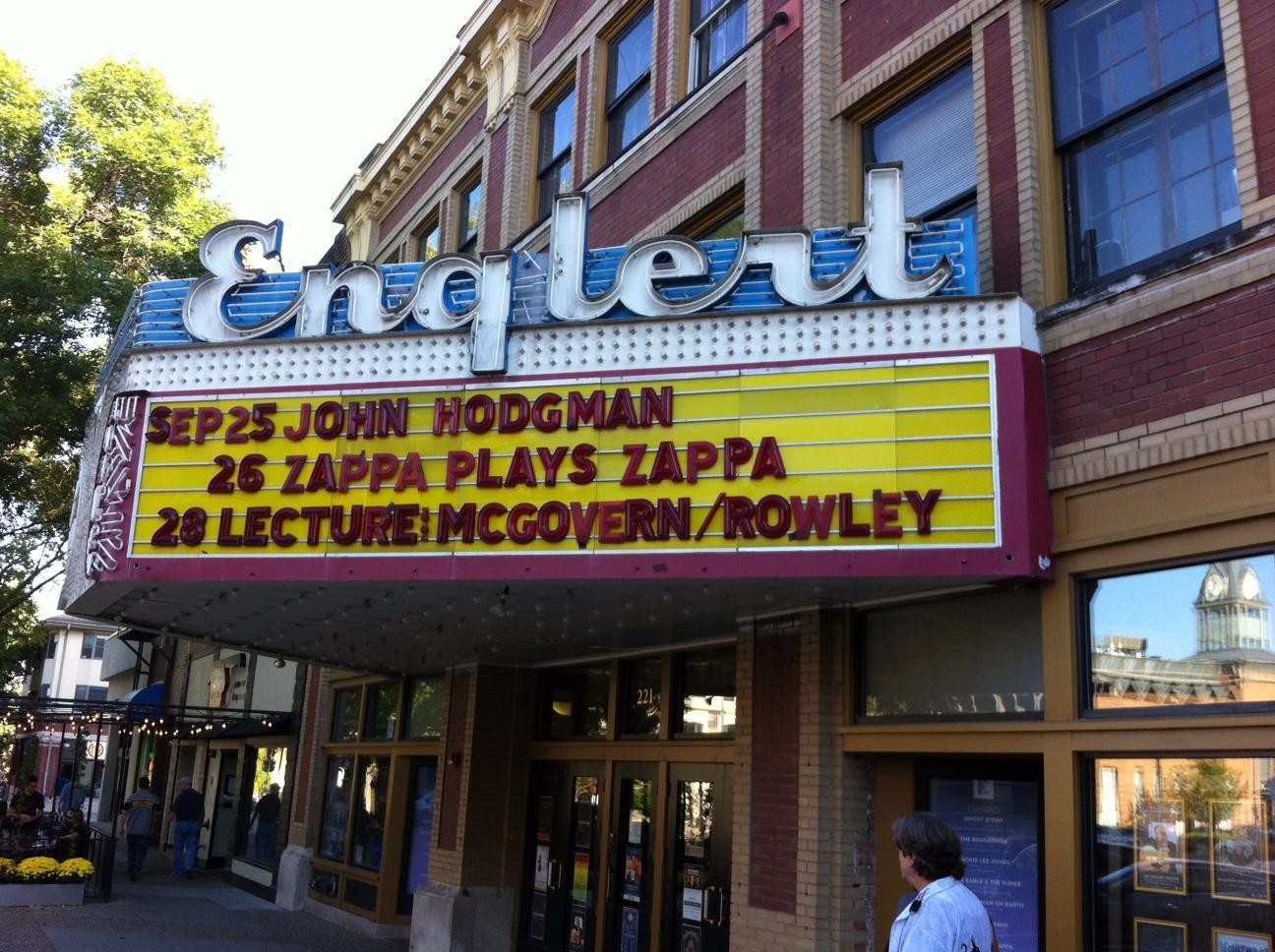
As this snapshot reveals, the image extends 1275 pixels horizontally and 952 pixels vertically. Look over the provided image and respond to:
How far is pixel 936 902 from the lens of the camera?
4.26m

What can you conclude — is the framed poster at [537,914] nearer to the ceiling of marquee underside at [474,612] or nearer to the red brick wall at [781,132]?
the ceiling of marquee underside at [474,612]

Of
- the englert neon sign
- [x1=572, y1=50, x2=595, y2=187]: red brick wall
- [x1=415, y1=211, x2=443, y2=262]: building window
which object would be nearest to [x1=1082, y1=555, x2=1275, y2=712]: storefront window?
the englert neon sign

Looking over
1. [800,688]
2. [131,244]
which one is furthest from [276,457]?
[131,244]

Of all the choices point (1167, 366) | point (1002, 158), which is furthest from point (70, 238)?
point (1167, 366)

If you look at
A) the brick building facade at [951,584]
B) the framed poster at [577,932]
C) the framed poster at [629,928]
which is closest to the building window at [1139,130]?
the brick building facade at [951,584]

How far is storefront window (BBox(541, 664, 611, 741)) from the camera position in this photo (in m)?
12.8

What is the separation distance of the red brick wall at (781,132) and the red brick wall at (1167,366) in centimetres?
351

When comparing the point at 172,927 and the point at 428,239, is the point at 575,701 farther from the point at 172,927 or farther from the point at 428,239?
the point at 428,239

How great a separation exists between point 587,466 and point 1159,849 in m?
4.17

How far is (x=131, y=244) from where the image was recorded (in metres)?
24.8

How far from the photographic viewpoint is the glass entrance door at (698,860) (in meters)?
10.2

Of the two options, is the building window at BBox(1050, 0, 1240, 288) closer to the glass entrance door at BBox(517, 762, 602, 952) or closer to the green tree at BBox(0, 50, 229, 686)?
the glass entrance door at BBox(517, 762, 602, 952)

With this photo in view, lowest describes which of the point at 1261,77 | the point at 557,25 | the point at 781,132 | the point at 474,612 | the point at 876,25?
the point at 474,612

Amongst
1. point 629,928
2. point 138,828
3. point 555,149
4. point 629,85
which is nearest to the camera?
point 629,928
